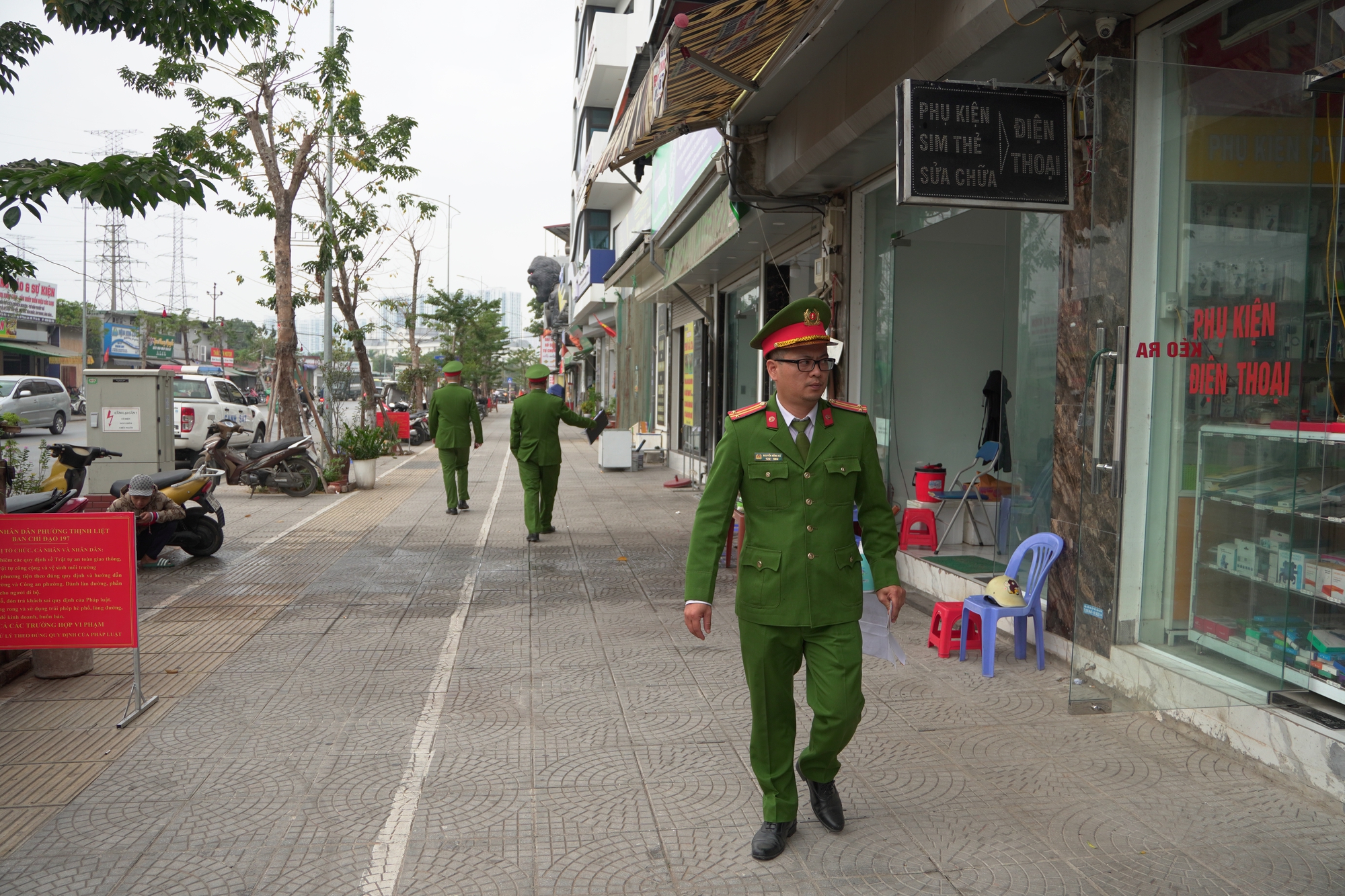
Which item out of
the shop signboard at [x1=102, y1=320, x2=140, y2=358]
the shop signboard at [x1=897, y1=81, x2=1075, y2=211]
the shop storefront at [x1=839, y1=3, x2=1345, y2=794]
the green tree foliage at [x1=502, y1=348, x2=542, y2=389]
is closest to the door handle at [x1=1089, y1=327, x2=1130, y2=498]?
the shop storefront at [x1=839, y1=3, x2=1345, y2=794]

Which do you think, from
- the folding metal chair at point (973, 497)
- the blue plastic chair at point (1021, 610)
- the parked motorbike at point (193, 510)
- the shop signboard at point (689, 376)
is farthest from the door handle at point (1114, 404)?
the shop signboard at point (689, 376)

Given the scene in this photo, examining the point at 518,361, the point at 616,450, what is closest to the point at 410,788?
the point at 616,450

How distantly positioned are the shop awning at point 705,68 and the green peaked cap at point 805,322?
2997 millimetres

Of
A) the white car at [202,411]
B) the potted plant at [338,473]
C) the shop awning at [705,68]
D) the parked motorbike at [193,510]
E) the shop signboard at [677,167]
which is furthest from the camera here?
the white car at [202,411]

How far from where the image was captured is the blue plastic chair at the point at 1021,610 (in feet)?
18.1

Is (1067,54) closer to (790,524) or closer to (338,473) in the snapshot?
(790,524)

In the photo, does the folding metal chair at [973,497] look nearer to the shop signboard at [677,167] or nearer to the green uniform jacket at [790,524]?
the shop signboard at [677,167]

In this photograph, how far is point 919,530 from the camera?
823 centimetres

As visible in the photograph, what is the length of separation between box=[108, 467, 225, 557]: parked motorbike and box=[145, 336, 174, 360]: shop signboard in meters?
58.5

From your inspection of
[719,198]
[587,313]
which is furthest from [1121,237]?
[587,313]

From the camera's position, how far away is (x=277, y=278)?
16.1m

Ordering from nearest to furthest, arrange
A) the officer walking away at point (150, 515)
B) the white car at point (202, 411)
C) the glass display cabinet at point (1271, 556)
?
the glass display cabinet at point (1271, 556), the officer walking away at point (150, 515), the white car at point (202, 411)

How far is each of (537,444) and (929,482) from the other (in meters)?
4.18

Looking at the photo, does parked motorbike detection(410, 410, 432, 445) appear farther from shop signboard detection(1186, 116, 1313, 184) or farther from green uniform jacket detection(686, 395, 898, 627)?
green uniform jacket detection(686, 395, 898, 627)
